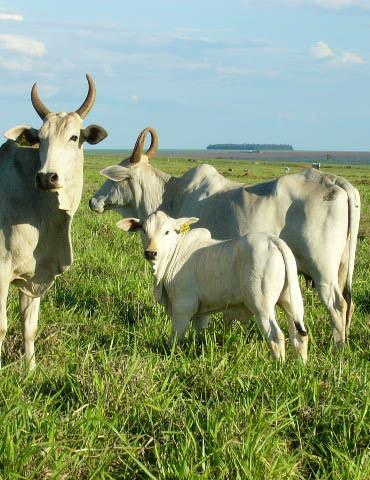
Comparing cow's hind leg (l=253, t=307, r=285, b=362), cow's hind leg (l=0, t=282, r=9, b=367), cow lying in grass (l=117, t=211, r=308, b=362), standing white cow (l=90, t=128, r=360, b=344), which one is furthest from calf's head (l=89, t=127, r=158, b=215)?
cow's hind leg (l=253, t=307, r=285, b=362)

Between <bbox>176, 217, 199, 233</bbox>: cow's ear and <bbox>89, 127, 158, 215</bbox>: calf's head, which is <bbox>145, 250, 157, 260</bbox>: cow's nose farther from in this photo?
<bbox>89, 127, 158, 215</bbox>: calf's head

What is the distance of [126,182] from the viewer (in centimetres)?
801

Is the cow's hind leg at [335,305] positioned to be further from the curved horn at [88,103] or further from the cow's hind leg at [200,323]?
the curved horn at [88,103]

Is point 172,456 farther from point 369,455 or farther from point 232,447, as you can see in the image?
point 369,455

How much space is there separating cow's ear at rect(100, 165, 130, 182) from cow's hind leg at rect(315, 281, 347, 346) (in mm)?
2227

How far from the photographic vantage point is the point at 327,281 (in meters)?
6.74

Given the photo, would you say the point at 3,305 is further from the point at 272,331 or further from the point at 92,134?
the point at 272,331

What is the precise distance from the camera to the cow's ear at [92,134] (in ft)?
19.1

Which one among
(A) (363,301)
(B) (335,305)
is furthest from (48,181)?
(A) (363,301)

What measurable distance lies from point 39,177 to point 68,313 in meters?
1.52

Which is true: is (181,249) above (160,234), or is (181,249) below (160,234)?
below

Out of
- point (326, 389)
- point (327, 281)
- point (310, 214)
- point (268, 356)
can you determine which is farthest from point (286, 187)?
point (326, 389)

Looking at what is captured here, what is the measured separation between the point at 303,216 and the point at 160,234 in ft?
5.01

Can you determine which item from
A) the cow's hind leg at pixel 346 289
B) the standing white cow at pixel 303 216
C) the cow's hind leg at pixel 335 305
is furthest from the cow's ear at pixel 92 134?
the cow's hind leg at pixel 346 289
